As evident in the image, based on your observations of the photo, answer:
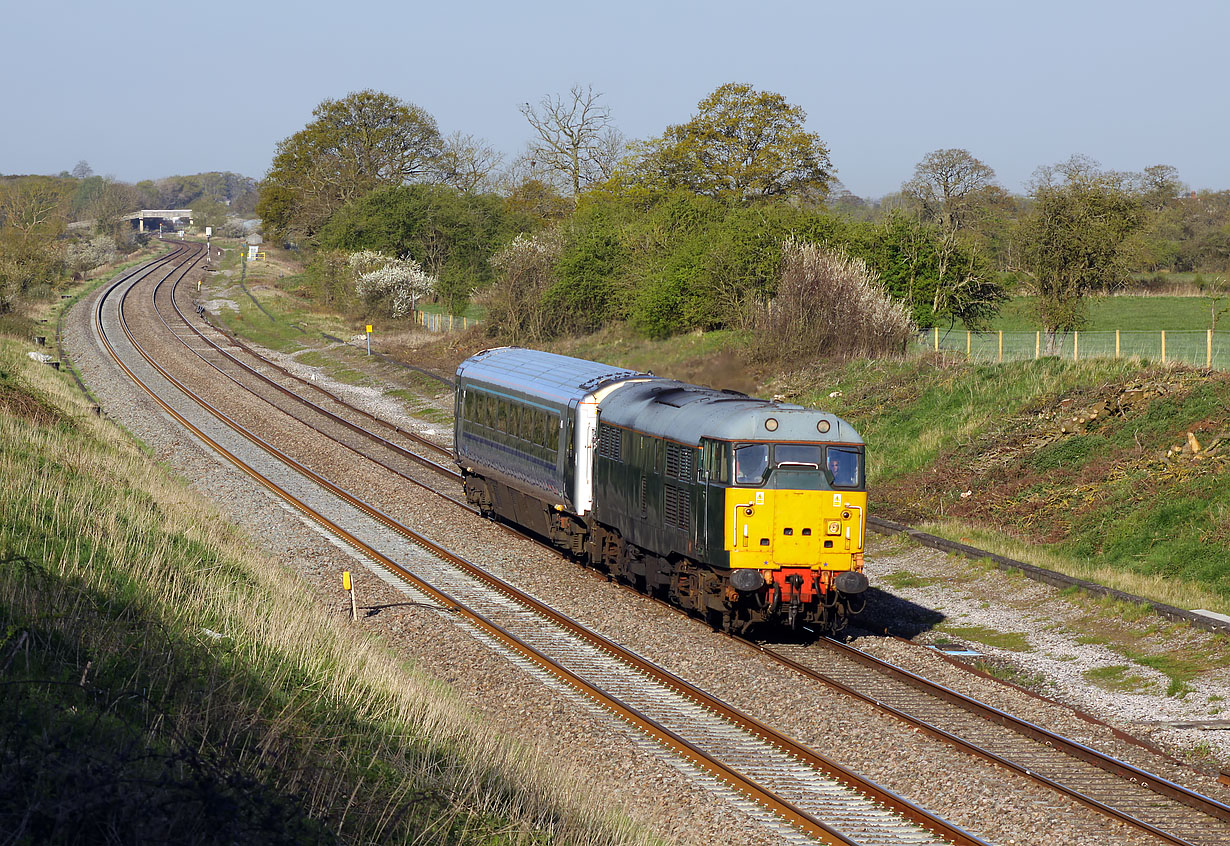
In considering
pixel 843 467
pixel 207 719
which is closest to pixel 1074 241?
pixel 843 467

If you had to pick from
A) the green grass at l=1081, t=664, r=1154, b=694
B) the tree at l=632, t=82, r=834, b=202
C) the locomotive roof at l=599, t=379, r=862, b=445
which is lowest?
the green grass at l=1081, t=664, r=1154, b=694

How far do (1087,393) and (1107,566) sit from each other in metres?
7.38

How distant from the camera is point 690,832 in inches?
412

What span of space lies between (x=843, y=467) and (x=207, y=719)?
1064 centimetres

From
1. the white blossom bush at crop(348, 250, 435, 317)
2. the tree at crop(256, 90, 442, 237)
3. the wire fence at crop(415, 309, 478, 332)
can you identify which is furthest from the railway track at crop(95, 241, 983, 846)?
the tree at crop(256, 90, 442, 237)

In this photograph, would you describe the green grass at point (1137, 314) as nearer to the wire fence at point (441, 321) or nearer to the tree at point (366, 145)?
the wire fence at point (441, 321)

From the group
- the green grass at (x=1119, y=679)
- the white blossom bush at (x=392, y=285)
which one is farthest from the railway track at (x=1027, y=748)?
the white blossom bush at (x=392, y=285)

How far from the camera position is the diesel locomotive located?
16422mm

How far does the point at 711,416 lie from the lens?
17312mm

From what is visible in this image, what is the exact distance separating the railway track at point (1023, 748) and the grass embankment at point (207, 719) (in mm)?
4737

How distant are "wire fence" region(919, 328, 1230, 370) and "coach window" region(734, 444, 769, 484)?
1682 cm

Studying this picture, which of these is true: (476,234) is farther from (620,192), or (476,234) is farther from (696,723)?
(696,723)

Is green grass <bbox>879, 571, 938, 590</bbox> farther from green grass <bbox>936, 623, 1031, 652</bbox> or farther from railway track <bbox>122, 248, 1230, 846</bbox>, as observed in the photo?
railway track <bbox>122, 248, 1230, 846</bbox>

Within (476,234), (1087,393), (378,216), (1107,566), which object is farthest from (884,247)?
(378,216)
